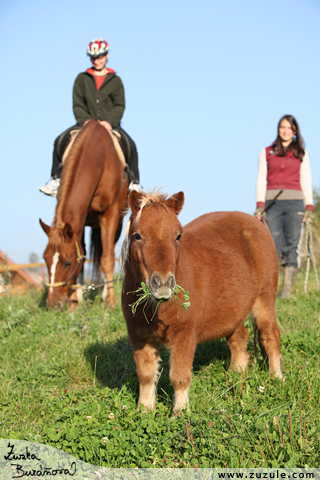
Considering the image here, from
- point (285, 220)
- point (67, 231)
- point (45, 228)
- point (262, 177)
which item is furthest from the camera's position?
point (285, 220)

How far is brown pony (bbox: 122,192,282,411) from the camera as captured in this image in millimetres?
3107

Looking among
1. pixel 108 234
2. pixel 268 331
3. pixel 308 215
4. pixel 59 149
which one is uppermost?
pixel 59 149

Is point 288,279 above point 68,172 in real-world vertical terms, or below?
below

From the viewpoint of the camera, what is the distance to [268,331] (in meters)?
4.36

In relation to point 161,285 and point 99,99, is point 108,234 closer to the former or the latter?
point 99,99

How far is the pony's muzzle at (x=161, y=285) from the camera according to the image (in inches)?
107

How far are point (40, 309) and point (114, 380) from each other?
321 cm

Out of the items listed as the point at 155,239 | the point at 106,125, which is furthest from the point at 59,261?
the point at 155,239

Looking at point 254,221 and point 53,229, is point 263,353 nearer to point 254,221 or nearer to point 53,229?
point 254,221

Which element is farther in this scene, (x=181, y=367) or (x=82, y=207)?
(x=82, y=207)

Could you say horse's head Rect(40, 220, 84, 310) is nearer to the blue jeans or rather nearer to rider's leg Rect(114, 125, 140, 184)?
rider's leg Rect(114, 125, 140, 184)

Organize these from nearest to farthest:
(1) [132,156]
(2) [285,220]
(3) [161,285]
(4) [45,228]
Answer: (3) [161,285], (4) [45,228], (2) [285,220], (1) [132,156]

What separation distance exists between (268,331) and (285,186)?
3.40 meters

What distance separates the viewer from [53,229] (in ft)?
22.3
